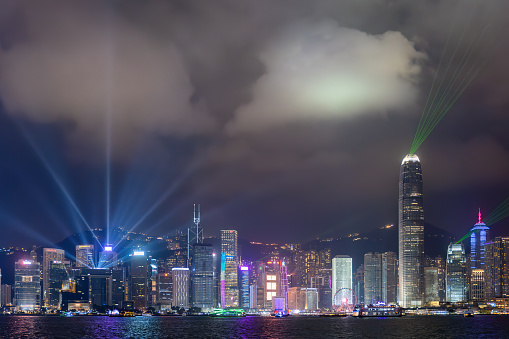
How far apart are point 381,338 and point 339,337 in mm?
8190

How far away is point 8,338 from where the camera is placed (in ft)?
405

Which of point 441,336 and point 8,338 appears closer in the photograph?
point 8,338

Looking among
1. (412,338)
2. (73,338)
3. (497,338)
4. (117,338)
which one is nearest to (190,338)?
(117,338)

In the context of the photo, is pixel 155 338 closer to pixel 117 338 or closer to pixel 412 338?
pixel 117 338

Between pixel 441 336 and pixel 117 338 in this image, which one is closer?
pixel 117 338

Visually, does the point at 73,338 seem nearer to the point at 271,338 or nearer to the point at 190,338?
the point at 190,338

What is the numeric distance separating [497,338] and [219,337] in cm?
5250

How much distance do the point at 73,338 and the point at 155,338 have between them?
1538 cm

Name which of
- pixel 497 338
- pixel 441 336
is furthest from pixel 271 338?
pixel 497 338

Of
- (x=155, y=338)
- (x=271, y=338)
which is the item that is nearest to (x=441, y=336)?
(x=271, y=338)

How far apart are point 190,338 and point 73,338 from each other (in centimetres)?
2186

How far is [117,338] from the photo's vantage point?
124 metres

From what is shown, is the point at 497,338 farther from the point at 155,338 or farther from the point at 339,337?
the point at 155,338

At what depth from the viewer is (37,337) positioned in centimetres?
12825
